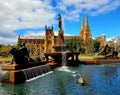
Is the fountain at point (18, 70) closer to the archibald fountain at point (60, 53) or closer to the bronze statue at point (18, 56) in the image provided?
the bronze statue at point (18, 56)

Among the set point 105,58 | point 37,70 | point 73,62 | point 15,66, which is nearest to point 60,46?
point 73,62

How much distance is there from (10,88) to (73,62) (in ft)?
77.6

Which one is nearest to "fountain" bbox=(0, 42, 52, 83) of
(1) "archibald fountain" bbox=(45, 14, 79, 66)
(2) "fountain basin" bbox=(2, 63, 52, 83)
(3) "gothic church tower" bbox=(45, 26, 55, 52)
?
(2) "fountain basin" bbox=(2, 63, 52, 83)

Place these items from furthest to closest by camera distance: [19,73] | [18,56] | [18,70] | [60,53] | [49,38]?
[49,38], [60,53], [18,56], [18,70], [19,73]

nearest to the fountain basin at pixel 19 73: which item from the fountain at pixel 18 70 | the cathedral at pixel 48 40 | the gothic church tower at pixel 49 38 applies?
the fountain at pixel 18 70

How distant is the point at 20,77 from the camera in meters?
21.8

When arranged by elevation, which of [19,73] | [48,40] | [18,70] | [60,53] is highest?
[48,40]

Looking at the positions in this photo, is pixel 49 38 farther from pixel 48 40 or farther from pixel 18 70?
pixel 18 70

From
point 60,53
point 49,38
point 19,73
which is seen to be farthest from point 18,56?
point 49,38

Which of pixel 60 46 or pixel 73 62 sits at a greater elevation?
pixel 60 46

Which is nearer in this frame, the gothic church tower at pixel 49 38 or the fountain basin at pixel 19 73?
the fountain basin at pixel 19 73

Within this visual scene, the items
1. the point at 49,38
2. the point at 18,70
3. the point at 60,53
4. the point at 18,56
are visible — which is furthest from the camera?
the point at 49,38

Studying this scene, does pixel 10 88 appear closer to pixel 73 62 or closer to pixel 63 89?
pixel 63 89

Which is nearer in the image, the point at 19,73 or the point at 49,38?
the point at 19,73
